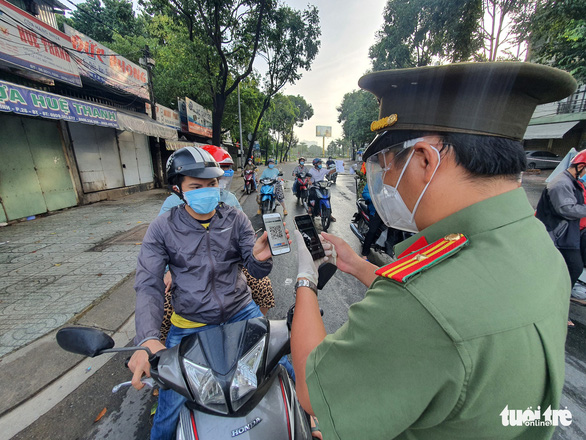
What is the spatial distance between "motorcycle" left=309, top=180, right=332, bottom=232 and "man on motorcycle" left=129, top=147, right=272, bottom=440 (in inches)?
173

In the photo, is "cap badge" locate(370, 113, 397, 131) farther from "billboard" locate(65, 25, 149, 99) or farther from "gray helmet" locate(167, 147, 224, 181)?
"billboard" locate(65, 25, 149, 99)

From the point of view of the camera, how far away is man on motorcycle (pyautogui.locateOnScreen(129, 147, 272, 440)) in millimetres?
1604

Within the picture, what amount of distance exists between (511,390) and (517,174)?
1.92 feet

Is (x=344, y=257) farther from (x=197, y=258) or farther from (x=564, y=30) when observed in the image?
(x=564, y=30)

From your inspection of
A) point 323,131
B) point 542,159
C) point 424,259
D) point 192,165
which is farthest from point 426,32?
point 323,131

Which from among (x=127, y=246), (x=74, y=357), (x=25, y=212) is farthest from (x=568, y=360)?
(x=25, y=212)

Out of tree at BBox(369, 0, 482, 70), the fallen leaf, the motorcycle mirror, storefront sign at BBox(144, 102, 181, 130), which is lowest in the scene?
the fallen leaf

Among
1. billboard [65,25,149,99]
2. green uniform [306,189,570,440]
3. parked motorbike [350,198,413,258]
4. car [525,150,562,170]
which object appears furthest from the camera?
car [525,150,562,170]

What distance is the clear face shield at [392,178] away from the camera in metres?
0.87

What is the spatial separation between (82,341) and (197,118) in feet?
52.0

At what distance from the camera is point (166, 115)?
12289mm

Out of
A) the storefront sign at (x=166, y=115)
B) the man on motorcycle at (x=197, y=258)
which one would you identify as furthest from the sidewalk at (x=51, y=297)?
the storefront sign at (x=166, y=115)

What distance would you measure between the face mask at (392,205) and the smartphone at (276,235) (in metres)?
0.59

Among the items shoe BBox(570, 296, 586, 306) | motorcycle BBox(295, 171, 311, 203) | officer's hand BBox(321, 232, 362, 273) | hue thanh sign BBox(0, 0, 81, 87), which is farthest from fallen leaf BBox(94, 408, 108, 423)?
hue thanh sign BBox(0, 0, 81, 87)
